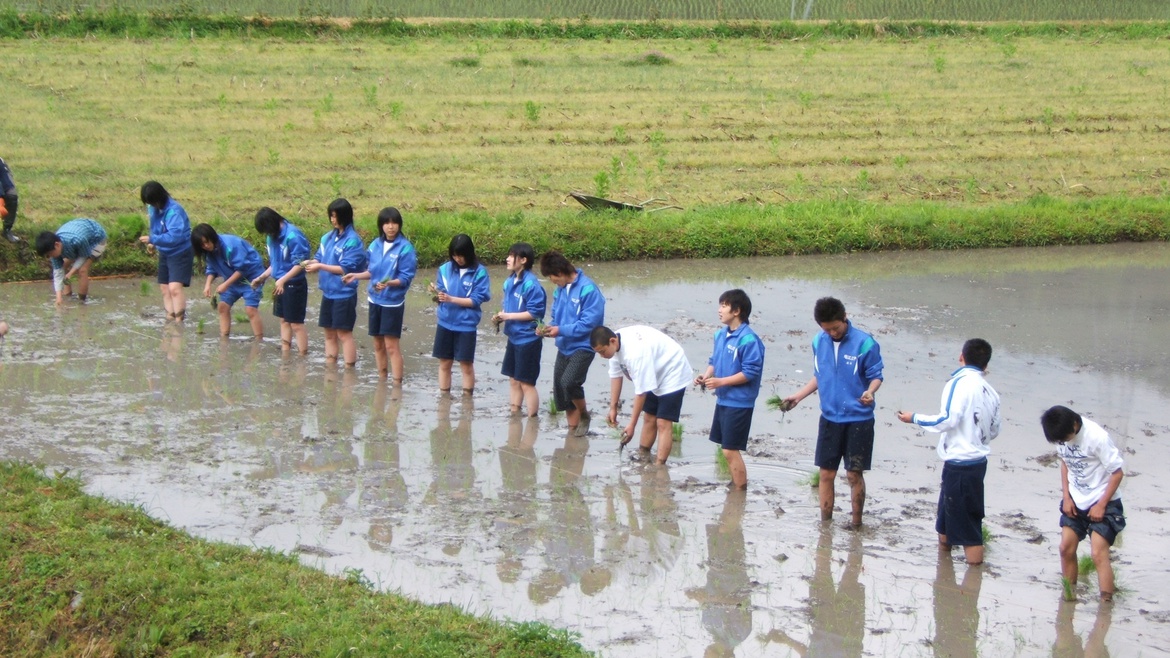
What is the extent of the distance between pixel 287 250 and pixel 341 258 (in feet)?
2.02

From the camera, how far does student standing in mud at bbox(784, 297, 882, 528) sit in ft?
24.3

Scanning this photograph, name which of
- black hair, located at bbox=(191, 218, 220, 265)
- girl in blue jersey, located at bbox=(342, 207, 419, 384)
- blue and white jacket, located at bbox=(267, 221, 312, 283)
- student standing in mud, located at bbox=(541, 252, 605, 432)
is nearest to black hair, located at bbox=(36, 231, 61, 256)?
black hair, located at bbox=(191, 218, 220, 265)

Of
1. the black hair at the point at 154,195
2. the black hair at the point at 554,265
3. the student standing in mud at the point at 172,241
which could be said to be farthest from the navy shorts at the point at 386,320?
the black hair at the point at 154,195

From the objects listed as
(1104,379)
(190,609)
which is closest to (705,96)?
(1104,379)

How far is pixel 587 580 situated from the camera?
21.7 feet

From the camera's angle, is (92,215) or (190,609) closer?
(190,609)

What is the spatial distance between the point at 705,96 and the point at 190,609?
18847 millimetres

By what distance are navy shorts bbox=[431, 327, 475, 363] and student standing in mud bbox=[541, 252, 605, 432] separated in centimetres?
93

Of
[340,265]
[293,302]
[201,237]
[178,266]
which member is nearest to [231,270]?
[201,237]

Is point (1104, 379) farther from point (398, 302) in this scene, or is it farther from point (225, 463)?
point (225, 463)

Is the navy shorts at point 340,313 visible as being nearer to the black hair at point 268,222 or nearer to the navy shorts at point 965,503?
the black hair at point 268,222

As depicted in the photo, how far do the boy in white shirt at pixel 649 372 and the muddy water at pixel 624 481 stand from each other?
33 cm

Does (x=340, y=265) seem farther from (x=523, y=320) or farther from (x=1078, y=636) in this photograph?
(x=1078, y=636)

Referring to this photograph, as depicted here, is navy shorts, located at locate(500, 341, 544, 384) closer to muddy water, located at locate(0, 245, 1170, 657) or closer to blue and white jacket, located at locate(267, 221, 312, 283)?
muddy water, located at locate(0, 245, 1170, 657)
